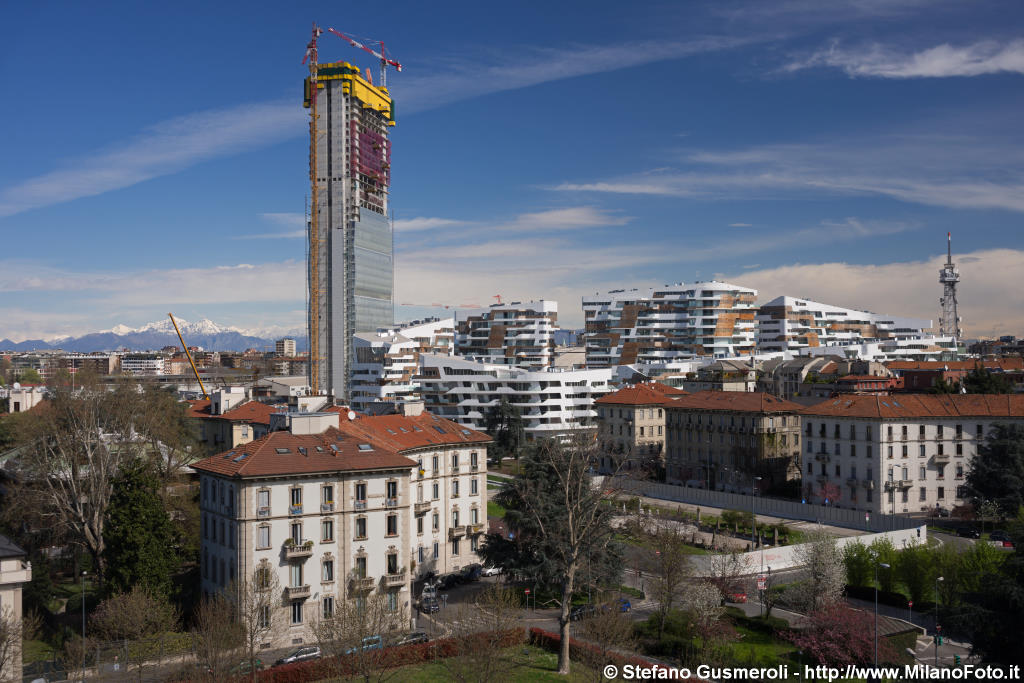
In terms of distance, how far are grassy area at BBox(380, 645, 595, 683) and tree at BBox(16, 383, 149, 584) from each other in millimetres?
22522

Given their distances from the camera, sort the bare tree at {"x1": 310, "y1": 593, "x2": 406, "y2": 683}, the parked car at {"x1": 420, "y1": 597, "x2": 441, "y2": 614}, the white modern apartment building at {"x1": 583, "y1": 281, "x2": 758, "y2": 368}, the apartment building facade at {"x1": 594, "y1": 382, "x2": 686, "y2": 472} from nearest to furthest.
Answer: the bare tree at {"x1": 310, "y1": 593, "x2": 406, "y2": 683} → the parked car at {"x1": 420, "y1": 597, "x2": 441, "y2": 614} → the apartment building facade at {"x1": 594, "y1": 382, "x2": 686, "y2": 472} → the white modern apartment building at {"x1": 583, "y1": 281, "x2": 758, "y2": 368}

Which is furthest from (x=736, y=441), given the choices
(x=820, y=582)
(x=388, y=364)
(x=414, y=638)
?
(x=388, y=364)

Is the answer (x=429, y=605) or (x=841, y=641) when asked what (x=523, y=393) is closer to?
(x=429, y=605)

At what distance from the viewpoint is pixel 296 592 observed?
164 feet

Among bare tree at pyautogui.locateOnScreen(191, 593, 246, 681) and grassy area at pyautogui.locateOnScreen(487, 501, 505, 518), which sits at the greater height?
bare tree at pyautogui.locateOnScreen(191, 593, 246, 681)

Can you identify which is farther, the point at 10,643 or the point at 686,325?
the point at 686,325

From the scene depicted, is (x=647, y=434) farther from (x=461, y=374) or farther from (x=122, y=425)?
(x=122, y=425)

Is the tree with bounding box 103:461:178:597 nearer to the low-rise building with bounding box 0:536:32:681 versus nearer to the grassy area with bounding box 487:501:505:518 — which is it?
the low-rise building with bounding box 0:536:32:681

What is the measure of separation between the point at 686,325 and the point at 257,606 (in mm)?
156493

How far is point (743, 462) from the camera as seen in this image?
10100cm

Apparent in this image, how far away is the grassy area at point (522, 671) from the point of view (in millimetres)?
44406

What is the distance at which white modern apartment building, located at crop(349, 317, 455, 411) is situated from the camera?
167000mm

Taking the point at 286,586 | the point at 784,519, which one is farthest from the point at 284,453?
the point at 784,519

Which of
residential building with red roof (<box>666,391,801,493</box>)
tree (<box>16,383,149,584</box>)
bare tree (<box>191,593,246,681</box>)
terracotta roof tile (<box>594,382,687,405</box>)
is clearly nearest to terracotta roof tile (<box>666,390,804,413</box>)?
residential building with red roof (<box>666,391,801,493</box>)
